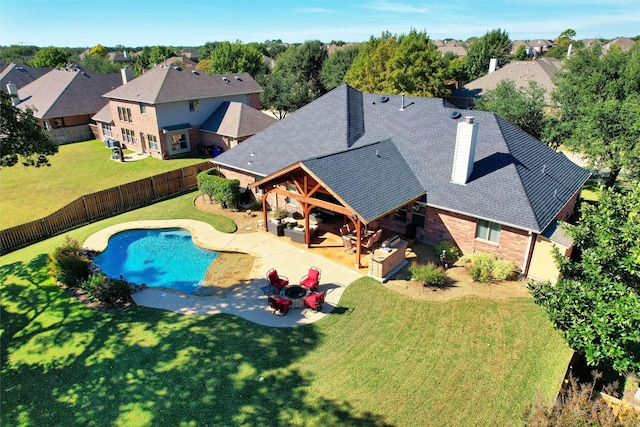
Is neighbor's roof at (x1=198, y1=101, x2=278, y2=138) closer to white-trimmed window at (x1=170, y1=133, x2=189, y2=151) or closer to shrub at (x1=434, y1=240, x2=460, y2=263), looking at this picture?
white-trimmed window at (x1=170, y1=133, x2=189, y2=151)

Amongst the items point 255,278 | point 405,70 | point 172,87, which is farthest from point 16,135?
point 405,70

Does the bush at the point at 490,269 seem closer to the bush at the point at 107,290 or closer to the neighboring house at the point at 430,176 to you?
the neighboring house at the point at 430,176

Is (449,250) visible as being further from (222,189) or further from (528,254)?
(222,189)

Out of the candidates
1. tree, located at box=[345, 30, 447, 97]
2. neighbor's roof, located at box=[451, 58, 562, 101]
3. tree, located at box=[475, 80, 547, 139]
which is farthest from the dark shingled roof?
neighbor's roof, located at box=[451, 58, 562, 101]

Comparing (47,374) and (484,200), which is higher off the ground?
(484,200)

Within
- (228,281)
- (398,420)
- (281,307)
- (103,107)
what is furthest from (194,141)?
(398,420)

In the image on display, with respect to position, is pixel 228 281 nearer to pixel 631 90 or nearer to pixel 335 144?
pixel 335 144

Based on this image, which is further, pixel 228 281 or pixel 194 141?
pixel 194 141
